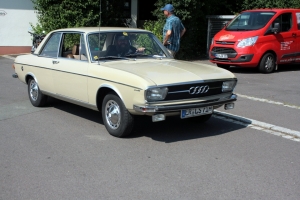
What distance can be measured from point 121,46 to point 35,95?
96.0 inches

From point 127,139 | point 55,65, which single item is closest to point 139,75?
point 127,139

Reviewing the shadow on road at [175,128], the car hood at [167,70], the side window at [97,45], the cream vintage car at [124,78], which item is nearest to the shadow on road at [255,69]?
the shadow on road at [175,128]

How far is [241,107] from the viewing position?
29.9 feet

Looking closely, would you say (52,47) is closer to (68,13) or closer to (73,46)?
(73,46)

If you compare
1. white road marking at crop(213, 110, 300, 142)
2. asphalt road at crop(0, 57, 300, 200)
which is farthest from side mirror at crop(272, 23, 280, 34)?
white road marking at crop(213, 110, 300, 142)

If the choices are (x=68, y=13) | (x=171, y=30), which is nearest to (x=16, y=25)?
(x=68, y=13)

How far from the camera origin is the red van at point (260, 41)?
1352 cm

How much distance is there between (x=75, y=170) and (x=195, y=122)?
2.96 m

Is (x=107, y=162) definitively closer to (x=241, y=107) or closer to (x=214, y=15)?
(x=241, y=107)

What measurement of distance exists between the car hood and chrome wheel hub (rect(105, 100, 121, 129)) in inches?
22.2

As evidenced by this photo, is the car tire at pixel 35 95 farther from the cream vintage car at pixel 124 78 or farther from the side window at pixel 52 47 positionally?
the side window at pixel 52 47

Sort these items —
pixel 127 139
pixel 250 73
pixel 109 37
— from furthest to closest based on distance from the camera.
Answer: pixel 250 73, pixel 109 37, pixel 127 139

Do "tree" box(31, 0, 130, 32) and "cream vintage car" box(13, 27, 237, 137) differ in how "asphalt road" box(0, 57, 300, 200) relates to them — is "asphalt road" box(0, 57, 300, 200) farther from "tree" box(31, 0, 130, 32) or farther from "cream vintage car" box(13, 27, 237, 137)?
"tree" box(31, 0, 130, 32)

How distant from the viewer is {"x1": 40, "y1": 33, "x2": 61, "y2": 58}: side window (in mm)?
8309
